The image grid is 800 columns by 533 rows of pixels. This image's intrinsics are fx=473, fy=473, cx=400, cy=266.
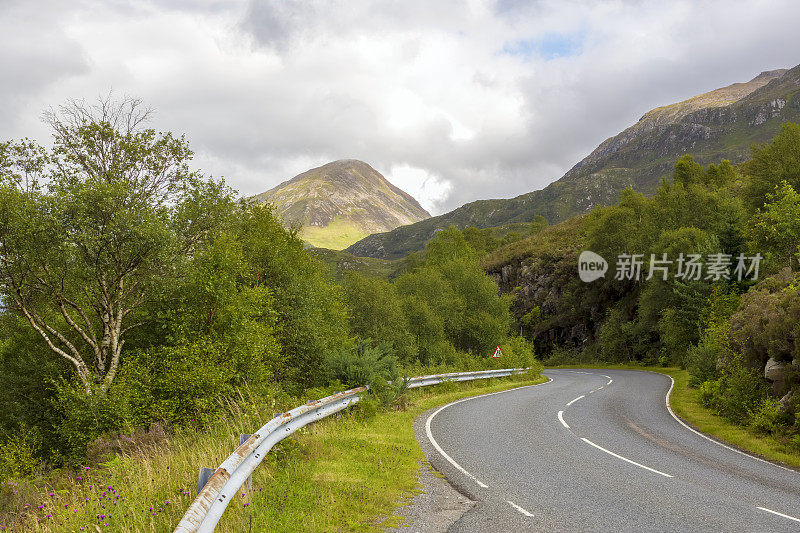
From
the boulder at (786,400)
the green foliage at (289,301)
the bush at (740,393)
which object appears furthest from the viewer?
the green foliage at (289,301)

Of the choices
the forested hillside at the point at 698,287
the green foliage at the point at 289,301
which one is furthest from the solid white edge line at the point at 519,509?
the green foliage at the point at 289,301

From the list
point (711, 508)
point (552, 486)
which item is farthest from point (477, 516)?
point (711, 508)

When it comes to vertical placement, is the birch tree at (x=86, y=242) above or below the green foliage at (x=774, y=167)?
below

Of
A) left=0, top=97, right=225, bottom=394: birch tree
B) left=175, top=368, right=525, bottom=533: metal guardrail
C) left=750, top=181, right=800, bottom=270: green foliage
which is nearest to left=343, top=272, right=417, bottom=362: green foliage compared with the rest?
left=0, top=97, right=225, bottom=394: birch tree

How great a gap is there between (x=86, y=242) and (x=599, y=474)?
18.3 m

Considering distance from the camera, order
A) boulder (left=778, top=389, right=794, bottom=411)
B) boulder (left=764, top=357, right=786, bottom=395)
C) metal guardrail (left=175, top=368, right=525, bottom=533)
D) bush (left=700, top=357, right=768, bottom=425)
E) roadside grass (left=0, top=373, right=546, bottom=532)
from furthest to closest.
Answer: bush (left=700, top=357, right=768, bottom=425)
boulder (left=764, top=357, right=786, bottom=395)
boulder (left=778, top=389, right=794, bottom=411)
roadside grass (left=0, top=373, right=546, bottom=532)
metal guardrail (left=175, top=368, right=525, bottom=533)

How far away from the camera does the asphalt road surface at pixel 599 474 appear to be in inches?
269

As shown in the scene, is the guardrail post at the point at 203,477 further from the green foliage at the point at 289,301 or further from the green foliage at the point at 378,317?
the green foliage at the point at 378,317

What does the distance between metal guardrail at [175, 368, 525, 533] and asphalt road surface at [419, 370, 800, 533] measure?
9.08 ft

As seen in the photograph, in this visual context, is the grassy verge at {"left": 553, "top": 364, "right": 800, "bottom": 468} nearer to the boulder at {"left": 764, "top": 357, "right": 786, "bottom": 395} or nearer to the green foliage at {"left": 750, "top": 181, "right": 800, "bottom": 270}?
the boulder at {"left": 764, "top": 357, "right": 786, "bottom": 395}

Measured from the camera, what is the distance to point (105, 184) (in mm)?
17781

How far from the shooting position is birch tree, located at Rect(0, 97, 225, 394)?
678 inches

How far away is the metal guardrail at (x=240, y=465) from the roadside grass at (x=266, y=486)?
0.36 meters

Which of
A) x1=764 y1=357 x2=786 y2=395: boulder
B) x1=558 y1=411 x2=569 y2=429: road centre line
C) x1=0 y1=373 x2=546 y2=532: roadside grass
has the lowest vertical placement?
x1=558 y1=411 x2=569 y2=429: road centre line
